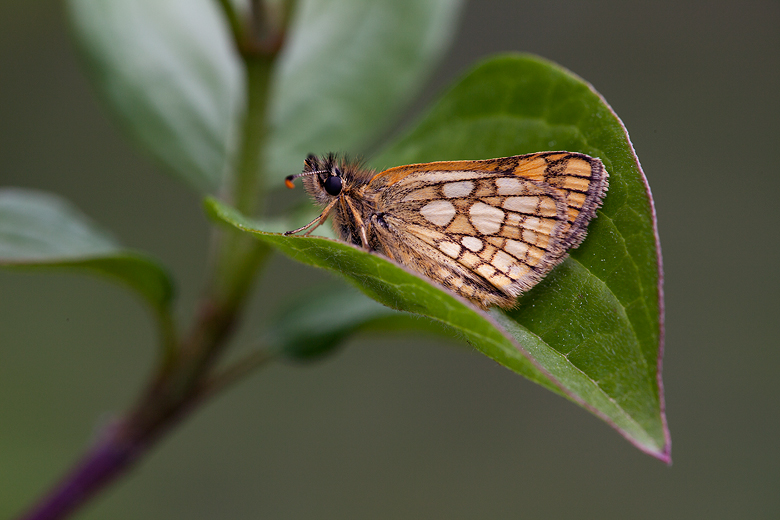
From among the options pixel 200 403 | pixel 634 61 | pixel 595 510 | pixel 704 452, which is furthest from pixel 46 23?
pixel 704 452

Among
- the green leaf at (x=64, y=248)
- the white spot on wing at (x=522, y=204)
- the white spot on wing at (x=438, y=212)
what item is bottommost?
the green leaf at (x=64, y=248)

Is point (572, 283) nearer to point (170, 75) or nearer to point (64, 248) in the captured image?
point (64, 248)

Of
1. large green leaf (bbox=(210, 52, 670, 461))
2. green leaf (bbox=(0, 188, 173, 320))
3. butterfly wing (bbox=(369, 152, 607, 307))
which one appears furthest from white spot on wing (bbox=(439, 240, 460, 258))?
green leaf (bbox=(0, 188, 173, 320))

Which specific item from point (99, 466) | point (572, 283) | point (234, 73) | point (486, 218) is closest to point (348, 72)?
point (234, 73)

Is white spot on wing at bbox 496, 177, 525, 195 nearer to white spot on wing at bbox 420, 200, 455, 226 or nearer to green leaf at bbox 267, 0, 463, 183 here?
white spot on wing at bbox 420, 200, 455, 226

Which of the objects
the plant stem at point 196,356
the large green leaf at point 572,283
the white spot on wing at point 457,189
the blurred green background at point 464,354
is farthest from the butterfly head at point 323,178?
the blurred green background at point 464,354

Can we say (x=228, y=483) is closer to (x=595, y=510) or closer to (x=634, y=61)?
(x=595, y=510)

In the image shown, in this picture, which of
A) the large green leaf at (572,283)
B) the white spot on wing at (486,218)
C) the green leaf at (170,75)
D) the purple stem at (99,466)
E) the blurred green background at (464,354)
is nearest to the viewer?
the large green leaf at (572,283)

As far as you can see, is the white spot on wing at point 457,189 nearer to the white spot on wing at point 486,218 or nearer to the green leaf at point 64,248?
the white spot on wing at point 486,218
